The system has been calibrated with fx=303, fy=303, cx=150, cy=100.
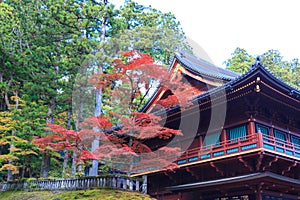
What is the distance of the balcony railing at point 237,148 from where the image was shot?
11812 millimetres

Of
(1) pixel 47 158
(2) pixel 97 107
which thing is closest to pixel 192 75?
(2) pixel 97 107

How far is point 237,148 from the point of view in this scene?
12.4m

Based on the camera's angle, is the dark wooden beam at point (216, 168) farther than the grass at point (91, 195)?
Yes

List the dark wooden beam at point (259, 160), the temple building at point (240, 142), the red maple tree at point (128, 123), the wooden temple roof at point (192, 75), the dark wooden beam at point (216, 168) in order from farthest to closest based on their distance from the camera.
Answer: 1. the wooden temple roof at point (192, 75)
2. the dark wooden beam at point (216, 168)
3. the red maple tree at point (128, 123)
4. the temple building at point (240, 142)
5. the dark wooden beam at point (259, 160)

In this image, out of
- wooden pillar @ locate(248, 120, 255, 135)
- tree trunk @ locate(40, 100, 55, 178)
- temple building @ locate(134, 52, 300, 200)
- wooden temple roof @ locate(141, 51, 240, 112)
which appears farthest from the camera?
tree trunk @ locate(40, 100, 55, 178)

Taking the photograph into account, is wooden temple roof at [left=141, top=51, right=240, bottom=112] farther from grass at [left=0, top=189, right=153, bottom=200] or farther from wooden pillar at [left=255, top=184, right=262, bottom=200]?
grass at [left=0, top=189, right=153, bottom=200]

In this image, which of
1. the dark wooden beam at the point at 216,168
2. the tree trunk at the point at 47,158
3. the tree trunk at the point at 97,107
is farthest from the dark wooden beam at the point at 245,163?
the tree trunk at the point at 47,158

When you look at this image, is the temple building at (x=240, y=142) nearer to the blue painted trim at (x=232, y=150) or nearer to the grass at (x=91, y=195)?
the blue painted trim at (x=232, y=150)

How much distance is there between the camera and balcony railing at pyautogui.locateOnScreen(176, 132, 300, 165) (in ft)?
38.8

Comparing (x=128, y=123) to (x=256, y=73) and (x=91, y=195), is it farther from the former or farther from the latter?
(x=256, y=73)

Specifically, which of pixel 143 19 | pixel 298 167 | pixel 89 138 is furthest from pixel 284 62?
pixel 89 138

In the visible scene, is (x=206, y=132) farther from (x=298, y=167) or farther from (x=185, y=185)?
(x=298, y=167)

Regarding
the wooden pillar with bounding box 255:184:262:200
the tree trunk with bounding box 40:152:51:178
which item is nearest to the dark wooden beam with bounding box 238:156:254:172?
the wooden pillar with bounding box 255:184:262:200

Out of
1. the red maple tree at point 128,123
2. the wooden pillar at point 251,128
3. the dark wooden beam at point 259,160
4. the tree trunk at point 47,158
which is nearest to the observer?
the dark wooden beam at point 259,160
